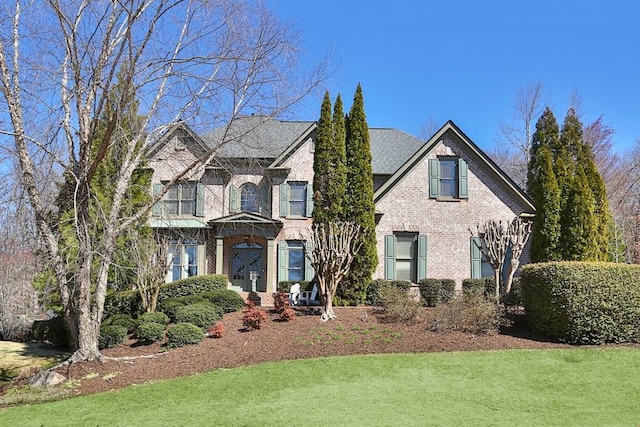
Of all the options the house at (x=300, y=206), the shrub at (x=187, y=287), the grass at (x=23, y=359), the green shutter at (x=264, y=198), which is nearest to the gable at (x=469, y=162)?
the house at (x=300, y=206)

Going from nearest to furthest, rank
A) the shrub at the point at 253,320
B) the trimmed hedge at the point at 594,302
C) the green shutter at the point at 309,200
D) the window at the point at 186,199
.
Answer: the trimmed hedge at the point at 594,302 < the shrub at the point at 253,320 < the green shutter at the point at 309,200 < the window at the point at 186,199

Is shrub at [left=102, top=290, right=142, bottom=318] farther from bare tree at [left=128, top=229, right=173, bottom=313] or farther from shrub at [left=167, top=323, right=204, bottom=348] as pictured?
shrub at [left=167, top=323, right=204, bottom=348]

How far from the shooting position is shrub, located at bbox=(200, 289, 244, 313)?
15531 mm

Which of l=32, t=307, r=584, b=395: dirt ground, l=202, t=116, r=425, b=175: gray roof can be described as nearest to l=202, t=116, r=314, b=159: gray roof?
l=202, t=116, r=425, b=175: gray roof

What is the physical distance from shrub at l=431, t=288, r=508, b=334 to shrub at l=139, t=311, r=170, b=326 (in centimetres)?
669

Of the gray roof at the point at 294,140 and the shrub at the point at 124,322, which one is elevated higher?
the gray roof at the point at 294,140

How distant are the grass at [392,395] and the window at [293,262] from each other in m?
10.8

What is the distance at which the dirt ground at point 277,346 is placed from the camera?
36.7 ft

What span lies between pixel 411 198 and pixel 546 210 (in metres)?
→ 4.52

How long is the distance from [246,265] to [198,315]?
29.2ft

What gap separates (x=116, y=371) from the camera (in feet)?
37.5

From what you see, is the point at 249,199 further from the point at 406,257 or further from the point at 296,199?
the point at 406,257

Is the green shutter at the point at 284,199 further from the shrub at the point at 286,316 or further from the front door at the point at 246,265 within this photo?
the shrub at the point at 286,316

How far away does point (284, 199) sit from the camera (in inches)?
875
